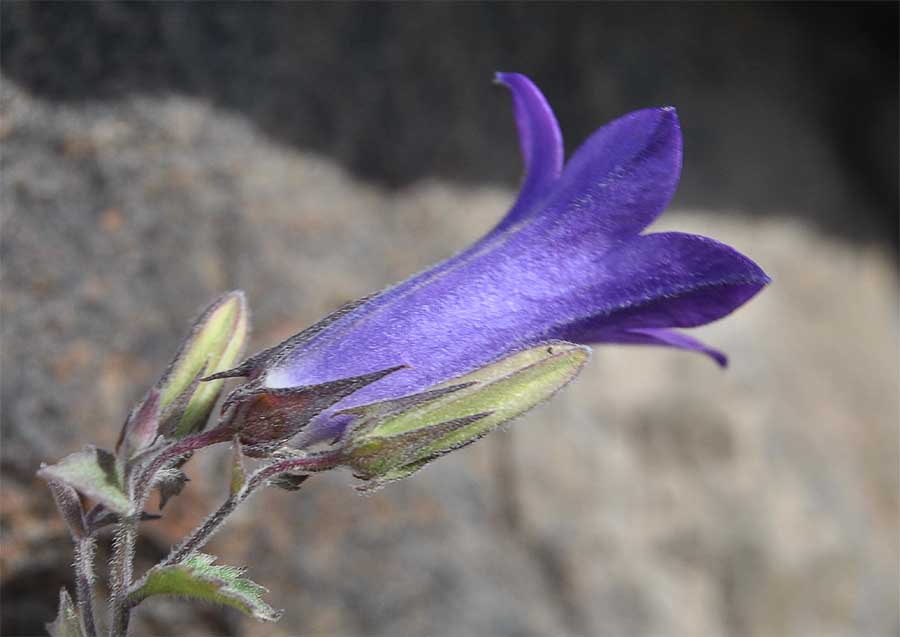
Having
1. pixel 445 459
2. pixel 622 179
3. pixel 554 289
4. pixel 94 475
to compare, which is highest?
pixel 622 179

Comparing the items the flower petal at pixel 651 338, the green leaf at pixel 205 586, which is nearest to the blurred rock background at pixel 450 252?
the green leaf at pixel 205 586

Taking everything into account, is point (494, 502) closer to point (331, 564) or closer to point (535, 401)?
point (331, 564)

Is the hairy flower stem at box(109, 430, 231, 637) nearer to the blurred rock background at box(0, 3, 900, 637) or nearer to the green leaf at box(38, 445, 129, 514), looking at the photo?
the green leaf at box(38, 445, 129, 514)

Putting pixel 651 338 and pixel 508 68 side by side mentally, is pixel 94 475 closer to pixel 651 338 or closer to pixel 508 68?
pixel 651 338

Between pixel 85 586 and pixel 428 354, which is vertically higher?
pixel 428 354

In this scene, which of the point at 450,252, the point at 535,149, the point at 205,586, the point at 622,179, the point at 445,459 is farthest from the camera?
the point at 450,252

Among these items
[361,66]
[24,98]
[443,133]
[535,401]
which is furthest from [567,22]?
[535,401]

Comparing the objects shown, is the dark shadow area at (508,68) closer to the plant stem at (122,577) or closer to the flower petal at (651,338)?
the plant stem at (122,577)

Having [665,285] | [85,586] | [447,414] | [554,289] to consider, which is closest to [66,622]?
[85,586]
